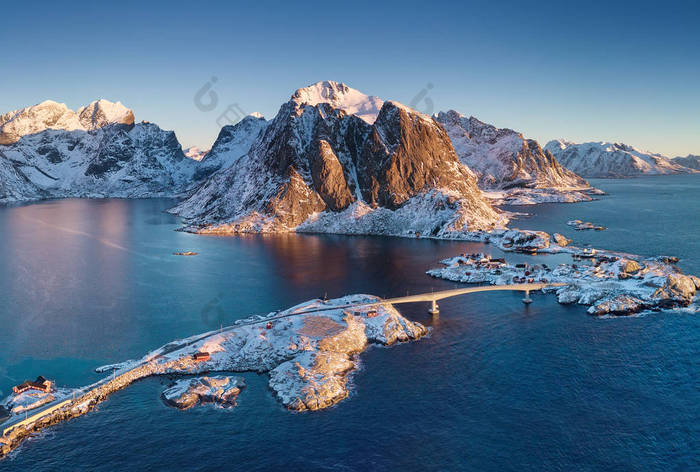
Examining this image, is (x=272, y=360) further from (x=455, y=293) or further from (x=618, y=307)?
(x=618, y=307)

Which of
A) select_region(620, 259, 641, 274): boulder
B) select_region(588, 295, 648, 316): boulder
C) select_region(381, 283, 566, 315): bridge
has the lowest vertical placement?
select_region(588, 295, 648, 316): boulder

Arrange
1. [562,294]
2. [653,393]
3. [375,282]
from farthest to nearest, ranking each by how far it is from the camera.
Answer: [375,282]
[562,294]
[653,393]

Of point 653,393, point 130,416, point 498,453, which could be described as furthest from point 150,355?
point 653,393

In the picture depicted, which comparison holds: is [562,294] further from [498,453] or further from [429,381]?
[498,453]

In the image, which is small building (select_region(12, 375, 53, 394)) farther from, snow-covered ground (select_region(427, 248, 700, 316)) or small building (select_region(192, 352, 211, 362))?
snow-covered ground (select_region(427, 248, 700, 316))

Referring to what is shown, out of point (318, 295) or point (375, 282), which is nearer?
point (318, 295)


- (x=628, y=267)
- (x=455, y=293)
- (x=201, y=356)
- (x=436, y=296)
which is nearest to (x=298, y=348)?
(x=201, y=356)

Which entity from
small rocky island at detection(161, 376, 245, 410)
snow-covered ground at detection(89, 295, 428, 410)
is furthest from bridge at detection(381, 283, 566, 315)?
small rocky island at detection(161, 376, 245, 410)
